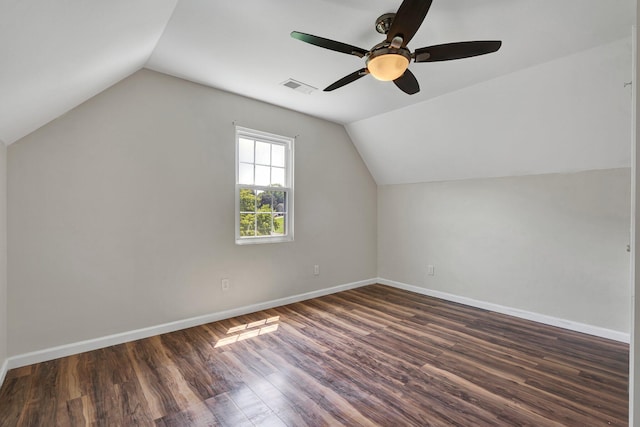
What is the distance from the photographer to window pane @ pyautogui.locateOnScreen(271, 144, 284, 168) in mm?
3721

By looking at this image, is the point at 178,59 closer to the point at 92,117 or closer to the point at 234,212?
the point at 92,117

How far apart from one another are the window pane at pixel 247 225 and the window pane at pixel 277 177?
533 mm

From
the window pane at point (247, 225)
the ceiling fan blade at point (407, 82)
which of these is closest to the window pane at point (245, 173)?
the window pane at point (247, 225)

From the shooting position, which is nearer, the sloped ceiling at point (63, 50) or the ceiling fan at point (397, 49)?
the sloped ceiling at point (63, 50)

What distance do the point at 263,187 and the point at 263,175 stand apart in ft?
0.52

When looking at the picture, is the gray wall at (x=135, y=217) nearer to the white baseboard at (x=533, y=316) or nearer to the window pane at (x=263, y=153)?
the window pane at (x=263, y=153)

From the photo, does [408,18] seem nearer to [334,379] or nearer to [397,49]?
[397,49]

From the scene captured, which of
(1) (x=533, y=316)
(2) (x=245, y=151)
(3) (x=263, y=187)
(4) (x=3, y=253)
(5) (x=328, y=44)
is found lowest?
(1) (x=533, y=316)

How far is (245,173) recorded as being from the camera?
11.4ft

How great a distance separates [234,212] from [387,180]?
102 inches

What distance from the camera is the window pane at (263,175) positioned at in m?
3.57

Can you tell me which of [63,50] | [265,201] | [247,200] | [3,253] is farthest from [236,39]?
[3,253]

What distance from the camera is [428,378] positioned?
211 cm

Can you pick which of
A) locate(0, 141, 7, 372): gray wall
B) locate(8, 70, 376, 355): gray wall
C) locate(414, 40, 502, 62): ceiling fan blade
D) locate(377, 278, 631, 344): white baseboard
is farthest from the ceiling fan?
locate(377, 278, 631, 344): white baseboard
